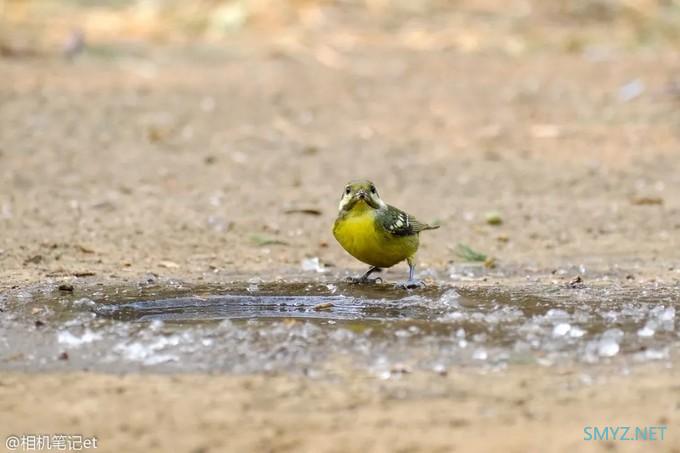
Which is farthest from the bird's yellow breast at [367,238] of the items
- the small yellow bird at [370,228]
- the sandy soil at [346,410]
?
the sandy soil at [346,410]

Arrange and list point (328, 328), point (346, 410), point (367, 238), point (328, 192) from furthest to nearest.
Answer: point (328, 192) → point (367, 238) → point (328, 328) → point (346, 410)

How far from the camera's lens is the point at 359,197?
6.61 meters

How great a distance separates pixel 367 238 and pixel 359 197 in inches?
9.0

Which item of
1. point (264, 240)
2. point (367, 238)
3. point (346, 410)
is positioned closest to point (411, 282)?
point (367, 238)

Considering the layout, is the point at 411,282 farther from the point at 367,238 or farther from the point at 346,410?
the point at 346,410

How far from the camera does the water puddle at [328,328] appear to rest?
→ 17.6ft

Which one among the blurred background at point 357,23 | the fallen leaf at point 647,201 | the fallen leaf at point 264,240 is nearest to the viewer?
the fallen leaf at point 264,240

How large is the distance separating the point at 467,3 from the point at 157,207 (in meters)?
11.6

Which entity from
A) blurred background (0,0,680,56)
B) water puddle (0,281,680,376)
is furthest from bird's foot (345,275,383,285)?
blurred background (0,0,680,56)

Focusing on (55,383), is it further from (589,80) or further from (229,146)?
(589,80)

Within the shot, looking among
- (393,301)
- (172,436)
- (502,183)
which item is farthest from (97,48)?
(172,436)

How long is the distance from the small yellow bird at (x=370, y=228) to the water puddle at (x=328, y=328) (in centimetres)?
21

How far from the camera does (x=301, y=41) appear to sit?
17469 millimetres

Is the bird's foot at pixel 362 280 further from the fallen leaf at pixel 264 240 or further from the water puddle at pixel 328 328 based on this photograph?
the fallen leaf at pixel 264 240
